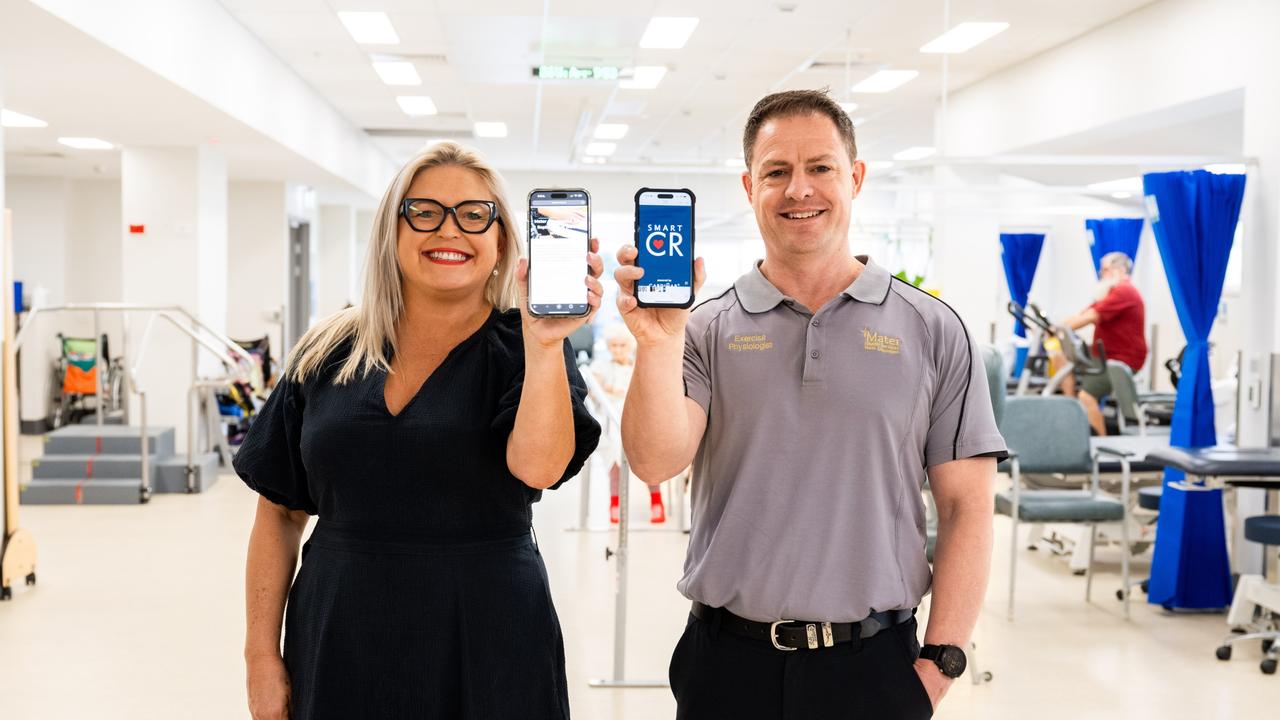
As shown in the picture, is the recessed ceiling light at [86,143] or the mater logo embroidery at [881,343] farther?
the recessed ceiling light at [86,143]

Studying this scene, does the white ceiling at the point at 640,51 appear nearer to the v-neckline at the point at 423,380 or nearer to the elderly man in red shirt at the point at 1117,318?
the elderly man in red shirt at the point at 1117,318

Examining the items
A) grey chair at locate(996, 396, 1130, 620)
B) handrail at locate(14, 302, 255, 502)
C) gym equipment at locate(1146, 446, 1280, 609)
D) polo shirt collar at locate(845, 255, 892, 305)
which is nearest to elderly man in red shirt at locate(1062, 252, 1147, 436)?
grey chair at locate(996, 396, 1130, 620)

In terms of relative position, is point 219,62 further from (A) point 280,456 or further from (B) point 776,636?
(B) point 776,636

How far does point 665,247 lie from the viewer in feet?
5.18

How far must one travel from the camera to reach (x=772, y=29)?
9.03m

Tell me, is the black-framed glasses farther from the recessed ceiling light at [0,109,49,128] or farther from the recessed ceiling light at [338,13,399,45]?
the recessed ceiling light at [0,109,49,128]

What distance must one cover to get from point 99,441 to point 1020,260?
9953 millimetres

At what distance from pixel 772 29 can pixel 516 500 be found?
7937 mm

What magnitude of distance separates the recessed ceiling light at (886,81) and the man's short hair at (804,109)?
9349 millimetres

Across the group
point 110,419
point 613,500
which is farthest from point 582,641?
point 110,419


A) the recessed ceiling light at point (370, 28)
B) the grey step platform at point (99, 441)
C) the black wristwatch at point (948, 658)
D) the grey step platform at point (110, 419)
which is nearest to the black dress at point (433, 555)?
the black wristwatch at point (948, 658)

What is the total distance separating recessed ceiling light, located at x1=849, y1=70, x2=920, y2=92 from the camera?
10.8m

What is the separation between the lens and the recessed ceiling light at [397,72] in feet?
34.6

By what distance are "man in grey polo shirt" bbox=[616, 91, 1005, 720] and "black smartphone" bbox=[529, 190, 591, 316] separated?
30 centimetres
